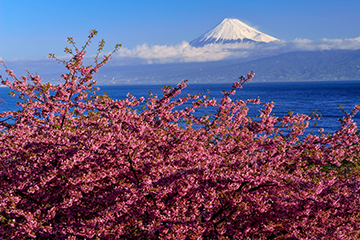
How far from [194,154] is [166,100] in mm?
2749

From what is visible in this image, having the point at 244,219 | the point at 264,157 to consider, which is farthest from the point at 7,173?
the point at 264,157

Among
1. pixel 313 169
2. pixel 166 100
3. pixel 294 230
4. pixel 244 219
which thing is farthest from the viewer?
pixel 166 100

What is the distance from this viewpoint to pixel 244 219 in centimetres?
661

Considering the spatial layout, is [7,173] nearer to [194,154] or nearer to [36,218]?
[36,218]

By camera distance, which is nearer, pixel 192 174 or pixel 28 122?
pixel 192 174

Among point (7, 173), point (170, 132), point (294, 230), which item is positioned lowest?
point (294, 230)

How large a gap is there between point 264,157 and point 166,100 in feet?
10.7

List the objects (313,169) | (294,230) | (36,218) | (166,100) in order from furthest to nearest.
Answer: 1. (166,100)
2. (313,169)
3. (294,230)
4. (36,218)

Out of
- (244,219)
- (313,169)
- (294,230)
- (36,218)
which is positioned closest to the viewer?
(36,218)

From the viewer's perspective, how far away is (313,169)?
716 cm

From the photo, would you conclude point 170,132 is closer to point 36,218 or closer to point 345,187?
point 36,218

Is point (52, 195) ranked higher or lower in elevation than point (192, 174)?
lower

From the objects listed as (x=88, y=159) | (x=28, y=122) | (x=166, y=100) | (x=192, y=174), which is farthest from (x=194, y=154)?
(x=28, y=122)

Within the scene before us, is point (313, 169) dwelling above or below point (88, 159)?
below
